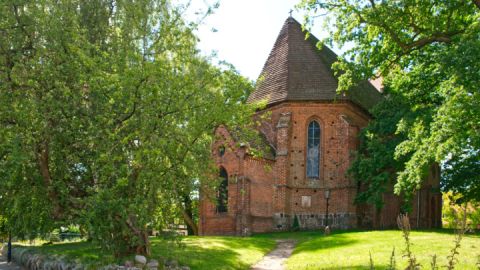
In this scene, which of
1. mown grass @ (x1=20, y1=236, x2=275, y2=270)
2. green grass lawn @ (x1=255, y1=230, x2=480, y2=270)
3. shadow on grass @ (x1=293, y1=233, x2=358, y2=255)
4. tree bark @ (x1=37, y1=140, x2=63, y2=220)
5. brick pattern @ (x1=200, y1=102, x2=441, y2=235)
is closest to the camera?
green grass lawn @ (x1=255, y1=230, x2=480, y2=270)

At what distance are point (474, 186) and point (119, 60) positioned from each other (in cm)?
2257

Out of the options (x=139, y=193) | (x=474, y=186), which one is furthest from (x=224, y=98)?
(x=474, y=186)

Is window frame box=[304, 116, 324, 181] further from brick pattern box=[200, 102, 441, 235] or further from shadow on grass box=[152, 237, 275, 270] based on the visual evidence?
shadow on grass box=[152, 237, 275, 270]

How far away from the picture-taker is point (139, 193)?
12664mm

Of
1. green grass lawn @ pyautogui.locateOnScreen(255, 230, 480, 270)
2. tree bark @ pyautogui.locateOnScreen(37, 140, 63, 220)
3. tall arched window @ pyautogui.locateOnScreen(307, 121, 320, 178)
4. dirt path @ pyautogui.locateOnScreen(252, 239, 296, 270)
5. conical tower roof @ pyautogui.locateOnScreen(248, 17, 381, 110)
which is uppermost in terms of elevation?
conical tower roof @ pyautogui.locateOnScreen(248, 17, 381, 110)

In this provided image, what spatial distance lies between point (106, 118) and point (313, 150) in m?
19.1

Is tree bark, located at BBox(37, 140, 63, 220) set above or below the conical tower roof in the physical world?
below

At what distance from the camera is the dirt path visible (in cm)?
1516

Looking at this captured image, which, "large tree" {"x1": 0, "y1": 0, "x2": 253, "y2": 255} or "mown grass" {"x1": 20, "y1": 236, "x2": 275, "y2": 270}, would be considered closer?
"large tree" {"x1": 0, "y1": 0, "x2": 253, "y2": 255}

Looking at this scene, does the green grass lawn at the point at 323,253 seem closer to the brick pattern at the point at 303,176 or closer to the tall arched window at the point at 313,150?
the brick pattern at the point at 303,176

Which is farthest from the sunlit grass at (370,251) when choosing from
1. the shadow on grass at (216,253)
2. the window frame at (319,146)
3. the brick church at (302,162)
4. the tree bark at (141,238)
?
the window frame at (319,146)

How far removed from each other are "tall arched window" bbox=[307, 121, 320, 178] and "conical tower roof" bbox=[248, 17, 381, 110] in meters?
1.90

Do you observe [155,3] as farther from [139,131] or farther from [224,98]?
[139,131]

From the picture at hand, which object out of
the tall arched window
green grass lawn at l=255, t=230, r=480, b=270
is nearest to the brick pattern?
the tall arched window
